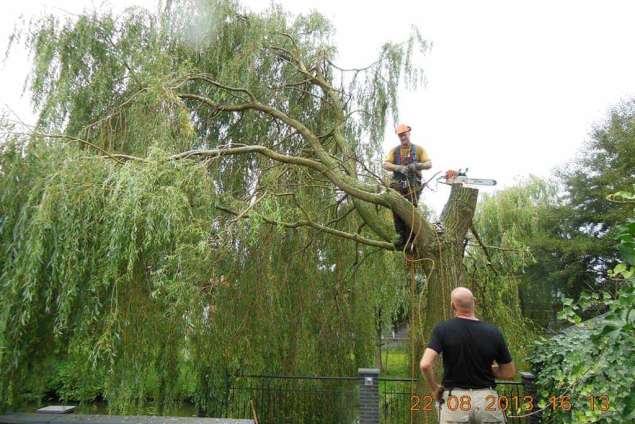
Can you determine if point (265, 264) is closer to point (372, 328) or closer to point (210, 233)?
point (210, 233)

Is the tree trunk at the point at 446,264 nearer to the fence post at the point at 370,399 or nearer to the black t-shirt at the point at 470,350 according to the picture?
the fence post at the point at 370,399

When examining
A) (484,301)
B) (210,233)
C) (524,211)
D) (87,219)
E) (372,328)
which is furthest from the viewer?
(524,211)

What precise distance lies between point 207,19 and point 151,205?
3.66 meters

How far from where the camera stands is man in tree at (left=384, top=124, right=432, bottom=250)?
188 inches

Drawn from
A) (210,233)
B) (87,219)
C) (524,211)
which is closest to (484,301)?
(210,233)

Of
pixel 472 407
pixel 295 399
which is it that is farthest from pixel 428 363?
pixel 295 399

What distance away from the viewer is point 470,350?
264cm

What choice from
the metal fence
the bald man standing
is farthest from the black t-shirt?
the metal fence

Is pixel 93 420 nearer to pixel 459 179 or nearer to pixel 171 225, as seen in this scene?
pixel 171 225

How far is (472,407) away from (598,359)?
878mm

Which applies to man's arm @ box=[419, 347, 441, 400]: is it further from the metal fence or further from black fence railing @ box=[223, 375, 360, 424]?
black fence railing @ box=[223, 375, 360, 424]

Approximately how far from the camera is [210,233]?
13.3 feet
